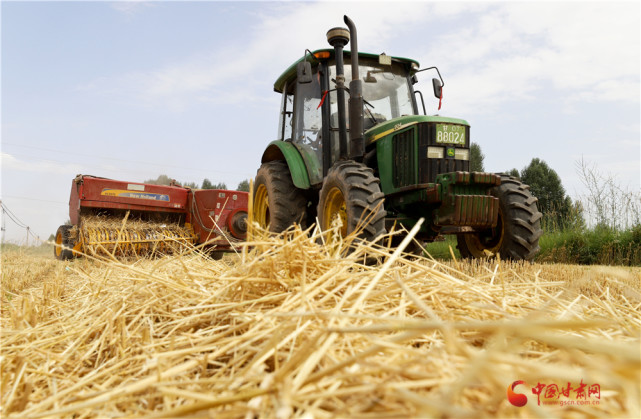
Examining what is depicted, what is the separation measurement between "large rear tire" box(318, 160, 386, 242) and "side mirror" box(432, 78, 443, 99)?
1721 millimetres

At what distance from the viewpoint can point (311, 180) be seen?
4.89 metres

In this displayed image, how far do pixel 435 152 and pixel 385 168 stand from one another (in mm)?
Result: 571

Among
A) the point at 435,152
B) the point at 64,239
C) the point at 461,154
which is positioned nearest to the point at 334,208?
the point at 435,152

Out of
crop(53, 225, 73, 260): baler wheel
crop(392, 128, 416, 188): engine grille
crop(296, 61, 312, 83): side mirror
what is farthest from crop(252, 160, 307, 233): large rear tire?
crop(53, 225, 73, 260): baler wheel

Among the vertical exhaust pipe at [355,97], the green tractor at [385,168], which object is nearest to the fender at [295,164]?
the green tractor at [385,168]

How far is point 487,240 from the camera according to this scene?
465 centimetres

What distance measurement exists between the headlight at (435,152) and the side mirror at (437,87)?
1.14 metres

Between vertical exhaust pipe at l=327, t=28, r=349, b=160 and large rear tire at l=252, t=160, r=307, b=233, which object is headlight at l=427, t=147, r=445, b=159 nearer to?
vertical exhaust pipe at l=327, t=28, r=349, b=160

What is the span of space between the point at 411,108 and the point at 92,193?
5.10m

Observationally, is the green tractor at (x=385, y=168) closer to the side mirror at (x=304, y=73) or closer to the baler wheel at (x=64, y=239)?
the side mirror at (x=304, y=73)

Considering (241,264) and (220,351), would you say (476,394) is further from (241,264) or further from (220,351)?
(241,264)

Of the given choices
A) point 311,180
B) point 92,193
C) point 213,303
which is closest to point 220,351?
point 213,303

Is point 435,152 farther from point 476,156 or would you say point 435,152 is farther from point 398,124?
point 476,156

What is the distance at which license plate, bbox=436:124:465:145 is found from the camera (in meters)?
4.17
